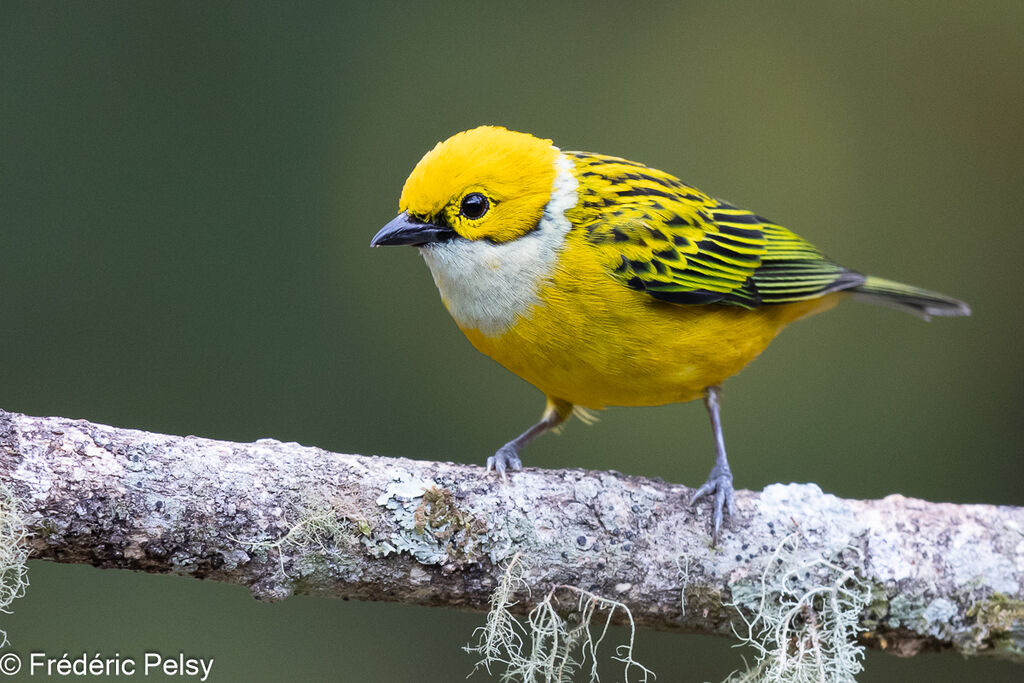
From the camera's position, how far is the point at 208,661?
16.8ft

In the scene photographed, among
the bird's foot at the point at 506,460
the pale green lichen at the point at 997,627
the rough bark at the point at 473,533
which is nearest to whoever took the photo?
the rough bark at the point at 473,533

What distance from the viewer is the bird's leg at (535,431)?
3.94 meters

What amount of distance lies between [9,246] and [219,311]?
1193 mm

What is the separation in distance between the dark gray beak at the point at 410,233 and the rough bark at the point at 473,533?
0.95m

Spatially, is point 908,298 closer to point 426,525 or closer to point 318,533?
point 426,525

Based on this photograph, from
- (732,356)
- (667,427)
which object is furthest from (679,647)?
(732,356)

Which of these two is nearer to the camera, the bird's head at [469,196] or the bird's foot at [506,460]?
the bird's foot at [506,460]

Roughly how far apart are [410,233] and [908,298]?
8.16 ft

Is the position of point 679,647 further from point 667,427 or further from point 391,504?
point 391,504

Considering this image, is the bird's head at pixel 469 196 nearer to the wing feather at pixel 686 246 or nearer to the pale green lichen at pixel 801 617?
the wing feather at pixel 686 246

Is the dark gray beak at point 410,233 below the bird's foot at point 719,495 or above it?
above

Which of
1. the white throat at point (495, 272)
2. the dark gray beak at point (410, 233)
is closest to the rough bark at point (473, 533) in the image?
the white throat at point (495, 272)

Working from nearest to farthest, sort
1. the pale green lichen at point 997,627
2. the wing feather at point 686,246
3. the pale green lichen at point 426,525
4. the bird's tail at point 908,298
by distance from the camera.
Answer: the pale green lichen at point 426,525, the pale green lichen at point 997,627, the wing feather at point 686,246, the bird's tail at point 908,298

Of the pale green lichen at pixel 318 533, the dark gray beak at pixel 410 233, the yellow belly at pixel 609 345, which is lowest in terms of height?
the pale green lichen at pixel 318 533
